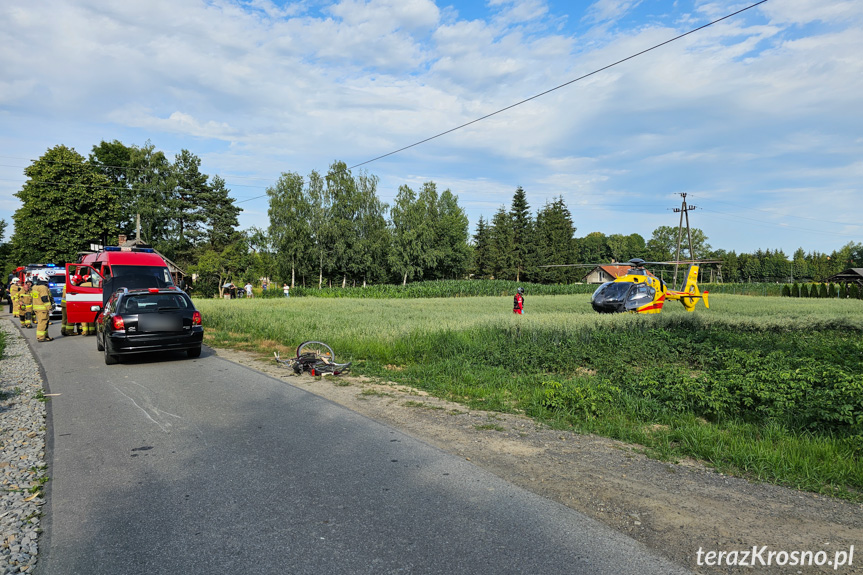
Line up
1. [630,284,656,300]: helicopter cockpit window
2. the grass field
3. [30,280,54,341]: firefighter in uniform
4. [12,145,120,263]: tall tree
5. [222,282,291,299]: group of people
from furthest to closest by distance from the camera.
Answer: [222,282,291,299]: group of people, [12,145,120,263]: tall tree, [630,284,656,300]: helicopter cockpit window, [30,280,54,341]: firefighter in uniform, the grass field

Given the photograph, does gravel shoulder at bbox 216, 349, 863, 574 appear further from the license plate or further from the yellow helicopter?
the yellow helicopter

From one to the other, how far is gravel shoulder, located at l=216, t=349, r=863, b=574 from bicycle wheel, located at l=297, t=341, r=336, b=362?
400 centimetres

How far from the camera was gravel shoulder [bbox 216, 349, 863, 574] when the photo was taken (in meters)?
3.55

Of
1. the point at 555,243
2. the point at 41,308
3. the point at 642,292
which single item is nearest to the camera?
the point at 41,308

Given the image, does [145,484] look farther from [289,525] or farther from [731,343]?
[731,343]

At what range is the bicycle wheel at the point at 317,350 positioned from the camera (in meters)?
10.8

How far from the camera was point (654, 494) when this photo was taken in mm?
4406

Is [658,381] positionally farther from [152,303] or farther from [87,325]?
[87,325]

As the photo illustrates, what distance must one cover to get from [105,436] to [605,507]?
18.8 feet

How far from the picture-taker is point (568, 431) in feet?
21.1

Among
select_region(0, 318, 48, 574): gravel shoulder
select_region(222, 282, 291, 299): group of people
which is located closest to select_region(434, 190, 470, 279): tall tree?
select_region(222, 282, 291, 299): group of people

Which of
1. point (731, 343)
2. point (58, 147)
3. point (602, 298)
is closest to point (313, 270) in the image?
point (58, 147)

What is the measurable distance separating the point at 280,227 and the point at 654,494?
2210 inches

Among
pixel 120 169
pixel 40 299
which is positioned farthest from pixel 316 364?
pixel 120 169
